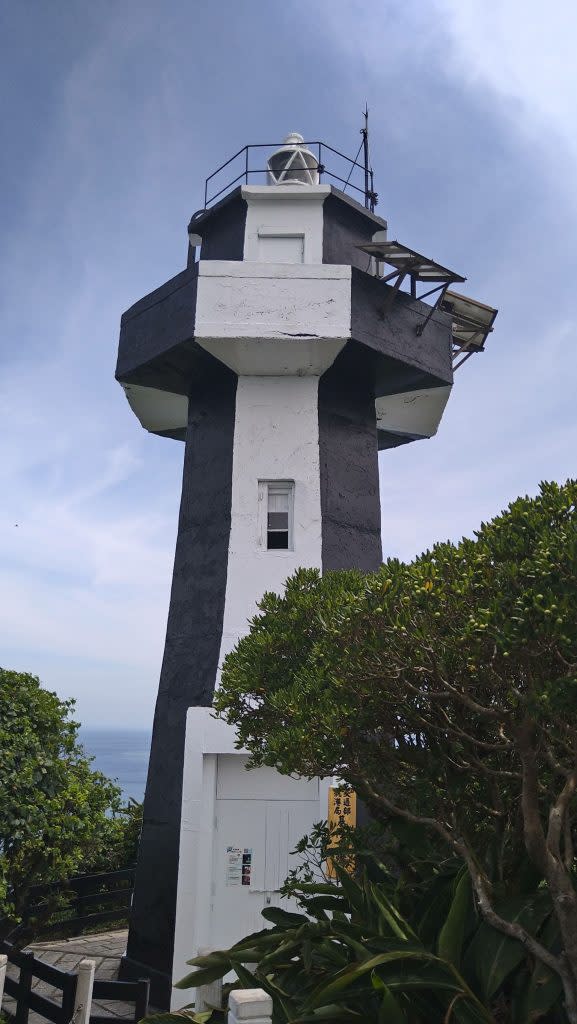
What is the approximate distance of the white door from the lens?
9.88 meters

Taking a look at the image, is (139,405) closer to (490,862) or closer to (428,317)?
(428,317)

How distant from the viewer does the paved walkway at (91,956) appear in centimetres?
950

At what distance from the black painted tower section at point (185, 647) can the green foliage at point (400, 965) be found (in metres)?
4.03

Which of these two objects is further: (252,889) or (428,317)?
(428,317)

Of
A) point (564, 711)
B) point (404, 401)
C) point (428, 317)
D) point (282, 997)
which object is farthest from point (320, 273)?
point (282, 997)

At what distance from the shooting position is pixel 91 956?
1151 cm

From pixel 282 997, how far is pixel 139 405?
10345 mm

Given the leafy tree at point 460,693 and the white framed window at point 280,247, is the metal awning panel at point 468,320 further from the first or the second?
the leafy tree at point 460,693

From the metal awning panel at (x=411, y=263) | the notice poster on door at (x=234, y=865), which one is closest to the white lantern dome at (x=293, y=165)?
the metal awning panel at (x=411, y=263)

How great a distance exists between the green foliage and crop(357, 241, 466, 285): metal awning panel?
8.59 m

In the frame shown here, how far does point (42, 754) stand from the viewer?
1023 cm

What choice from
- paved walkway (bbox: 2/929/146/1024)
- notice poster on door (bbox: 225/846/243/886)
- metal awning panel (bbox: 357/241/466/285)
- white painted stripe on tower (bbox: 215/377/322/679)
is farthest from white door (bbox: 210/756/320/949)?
metal awning panel (bbox: 357/241/466/285)

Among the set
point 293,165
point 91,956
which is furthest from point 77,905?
point 293,165

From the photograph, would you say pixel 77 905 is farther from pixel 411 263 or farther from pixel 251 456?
pixel 411 263
